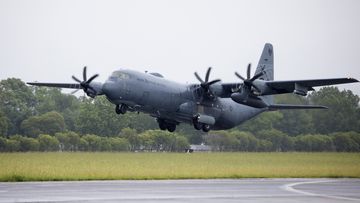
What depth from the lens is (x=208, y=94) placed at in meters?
49.0

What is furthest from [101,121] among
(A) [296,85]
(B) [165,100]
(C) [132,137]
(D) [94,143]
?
(A) [296,85]

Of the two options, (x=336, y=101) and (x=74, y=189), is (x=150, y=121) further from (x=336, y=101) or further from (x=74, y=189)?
(x=74, y=189)

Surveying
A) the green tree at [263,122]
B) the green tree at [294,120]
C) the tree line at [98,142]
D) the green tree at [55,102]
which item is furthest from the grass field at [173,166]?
the green tree at [55,102]

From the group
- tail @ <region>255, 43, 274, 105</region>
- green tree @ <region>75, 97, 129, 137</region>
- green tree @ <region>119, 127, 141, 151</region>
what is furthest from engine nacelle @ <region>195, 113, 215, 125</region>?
green tree @ <region>75, 97, 129, 137</region>

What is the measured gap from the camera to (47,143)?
62812mm

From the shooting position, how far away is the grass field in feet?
129

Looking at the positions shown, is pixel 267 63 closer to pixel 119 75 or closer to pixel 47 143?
pixel 119 75

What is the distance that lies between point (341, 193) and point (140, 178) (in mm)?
13863

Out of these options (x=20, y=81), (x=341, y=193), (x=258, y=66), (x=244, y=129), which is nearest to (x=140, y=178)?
(x=341, y=193)

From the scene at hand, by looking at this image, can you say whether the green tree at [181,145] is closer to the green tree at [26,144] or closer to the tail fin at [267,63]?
the tail fin at [267,63]

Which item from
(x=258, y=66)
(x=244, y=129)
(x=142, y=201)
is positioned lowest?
(x=142, y=201)

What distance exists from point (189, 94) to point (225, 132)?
59.5 ft

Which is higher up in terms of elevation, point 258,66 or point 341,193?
point 258,66

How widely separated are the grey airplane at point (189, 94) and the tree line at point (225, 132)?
12.5 m
